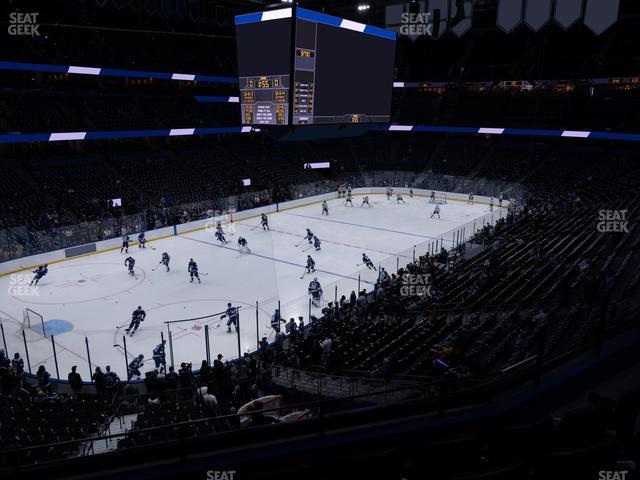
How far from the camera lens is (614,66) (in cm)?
3894

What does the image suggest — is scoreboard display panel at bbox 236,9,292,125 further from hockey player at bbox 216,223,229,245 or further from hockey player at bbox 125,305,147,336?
hockey player at bbox 216,223,229,245

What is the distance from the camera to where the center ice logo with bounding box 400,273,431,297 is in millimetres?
14482

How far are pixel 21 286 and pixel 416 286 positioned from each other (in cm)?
1510

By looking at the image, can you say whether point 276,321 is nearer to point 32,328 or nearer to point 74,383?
point 74,383

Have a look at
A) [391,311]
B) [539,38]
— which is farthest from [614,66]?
[391,311]

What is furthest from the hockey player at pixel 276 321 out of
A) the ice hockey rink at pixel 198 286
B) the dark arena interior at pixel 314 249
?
the ice hockey rink at pixel 198 286

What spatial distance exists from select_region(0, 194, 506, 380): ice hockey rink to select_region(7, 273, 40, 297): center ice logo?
0.12 metres

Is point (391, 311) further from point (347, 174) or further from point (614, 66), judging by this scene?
point (614, 66)

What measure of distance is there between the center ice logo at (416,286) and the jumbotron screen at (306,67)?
5.17 m

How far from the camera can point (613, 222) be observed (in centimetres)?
1569

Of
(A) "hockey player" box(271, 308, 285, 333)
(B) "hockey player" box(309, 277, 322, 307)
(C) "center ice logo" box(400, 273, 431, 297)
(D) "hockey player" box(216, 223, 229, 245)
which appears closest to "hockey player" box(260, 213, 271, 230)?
(D) "hockey player" box(216, 223, 229, 245)

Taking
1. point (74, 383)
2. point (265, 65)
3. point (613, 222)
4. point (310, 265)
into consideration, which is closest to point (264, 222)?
point (310, 265)

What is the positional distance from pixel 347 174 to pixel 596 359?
3873 centimetres

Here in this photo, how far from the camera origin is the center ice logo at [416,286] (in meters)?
14.5
